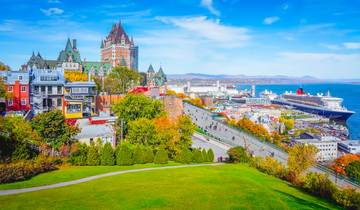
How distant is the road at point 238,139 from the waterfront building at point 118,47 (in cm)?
6808

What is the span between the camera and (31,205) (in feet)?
57.7

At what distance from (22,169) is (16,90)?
2513 cm

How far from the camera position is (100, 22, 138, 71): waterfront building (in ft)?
489

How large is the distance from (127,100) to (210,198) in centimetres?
3130

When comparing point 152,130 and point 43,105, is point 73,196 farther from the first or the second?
point 43,105

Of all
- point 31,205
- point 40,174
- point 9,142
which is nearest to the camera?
point 31,205

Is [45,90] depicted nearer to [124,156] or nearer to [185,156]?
[124,156]

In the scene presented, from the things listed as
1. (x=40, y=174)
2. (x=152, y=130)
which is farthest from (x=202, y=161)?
(x=40, y=174)

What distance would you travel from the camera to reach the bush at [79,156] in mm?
33938

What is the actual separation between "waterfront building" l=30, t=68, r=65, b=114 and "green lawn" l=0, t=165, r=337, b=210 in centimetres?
2700

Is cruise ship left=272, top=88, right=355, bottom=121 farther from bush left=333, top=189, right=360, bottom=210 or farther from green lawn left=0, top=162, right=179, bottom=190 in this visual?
green lawn left=0, top=162, right=179, bottom=190

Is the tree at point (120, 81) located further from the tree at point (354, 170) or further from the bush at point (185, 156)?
the tree at point (354, 170)

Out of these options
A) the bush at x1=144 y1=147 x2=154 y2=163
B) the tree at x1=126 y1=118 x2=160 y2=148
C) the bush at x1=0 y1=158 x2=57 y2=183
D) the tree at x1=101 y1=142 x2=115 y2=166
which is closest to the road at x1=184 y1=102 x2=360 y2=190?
the bush at x1=144 y1=147 x2=154 y2=163

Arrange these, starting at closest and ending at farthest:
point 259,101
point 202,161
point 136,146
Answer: point 136,146 < point 202,161 < point 259,101
